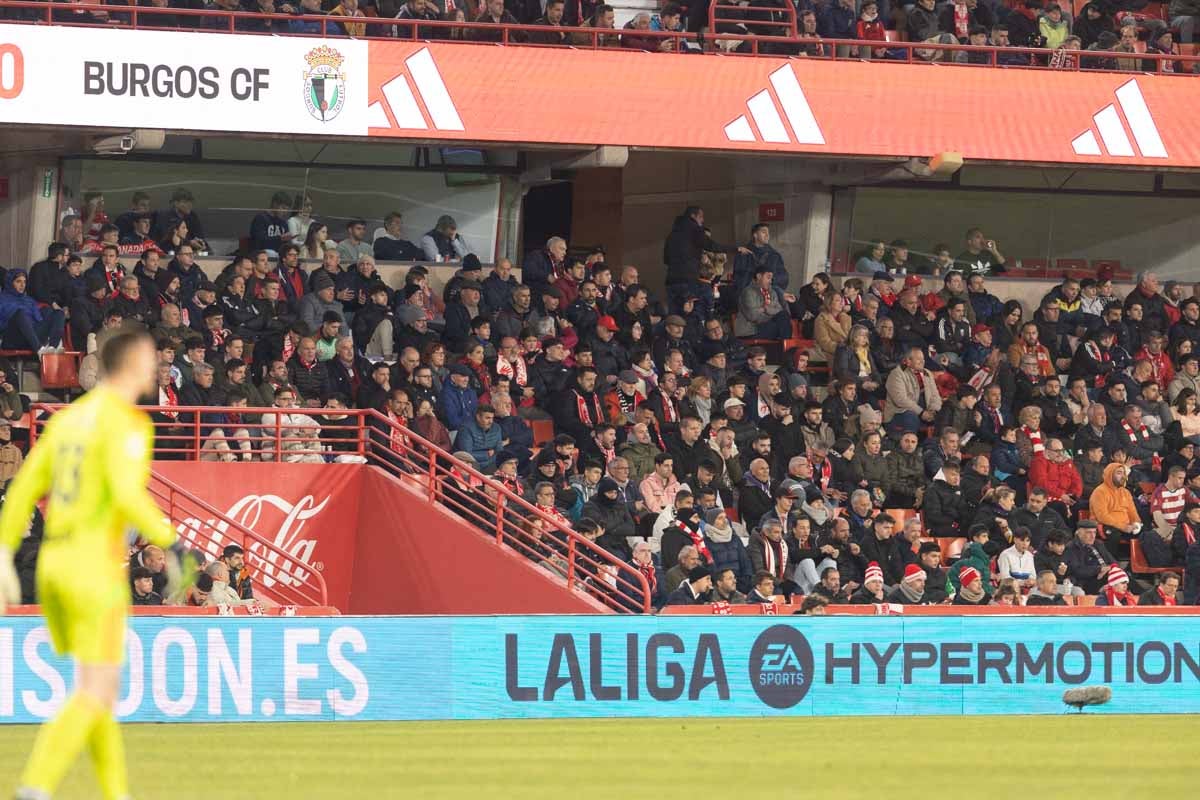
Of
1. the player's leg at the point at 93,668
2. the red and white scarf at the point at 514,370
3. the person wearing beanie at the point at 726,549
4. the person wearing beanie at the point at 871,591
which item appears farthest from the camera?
the red and white scarf at the point at 514,370

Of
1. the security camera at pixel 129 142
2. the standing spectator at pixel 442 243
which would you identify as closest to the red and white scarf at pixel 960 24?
the standing spectator at pixel 442 243

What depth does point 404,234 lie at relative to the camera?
21.1 m

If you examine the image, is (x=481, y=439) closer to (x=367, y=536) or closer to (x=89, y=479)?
(x=367, y=536)

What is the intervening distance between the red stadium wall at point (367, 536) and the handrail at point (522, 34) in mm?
4278

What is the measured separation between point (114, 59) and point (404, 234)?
4283mm

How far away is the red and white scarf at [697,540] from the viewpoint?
15844mm

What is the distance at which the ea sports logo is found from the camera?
12.9 m

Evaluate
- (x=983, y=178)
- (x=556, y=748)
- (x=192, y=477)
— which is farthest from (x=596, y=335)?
(x=556, y=748)

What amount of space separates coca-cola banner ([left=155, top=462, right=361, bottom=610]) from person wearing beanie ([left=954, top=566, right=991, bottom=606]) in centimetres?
540

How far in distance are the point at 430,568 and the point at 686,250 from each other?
18.2ft

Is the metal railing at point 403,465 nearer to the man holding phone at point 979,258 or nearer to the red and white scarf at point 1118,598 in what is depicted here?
the red and white scarf at point 1118,598

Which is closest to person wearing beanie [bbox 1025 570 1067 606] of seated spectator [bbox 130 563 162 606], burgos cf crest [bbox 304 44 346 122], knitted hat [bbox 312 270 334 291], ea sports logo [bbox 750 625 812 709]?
ea sports logo [bbox 750 625 812 709]

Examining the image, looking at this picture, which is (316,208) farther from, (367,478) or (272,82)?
(367,478)

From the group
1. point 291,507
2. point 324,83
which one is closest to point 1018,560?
point 291,507
